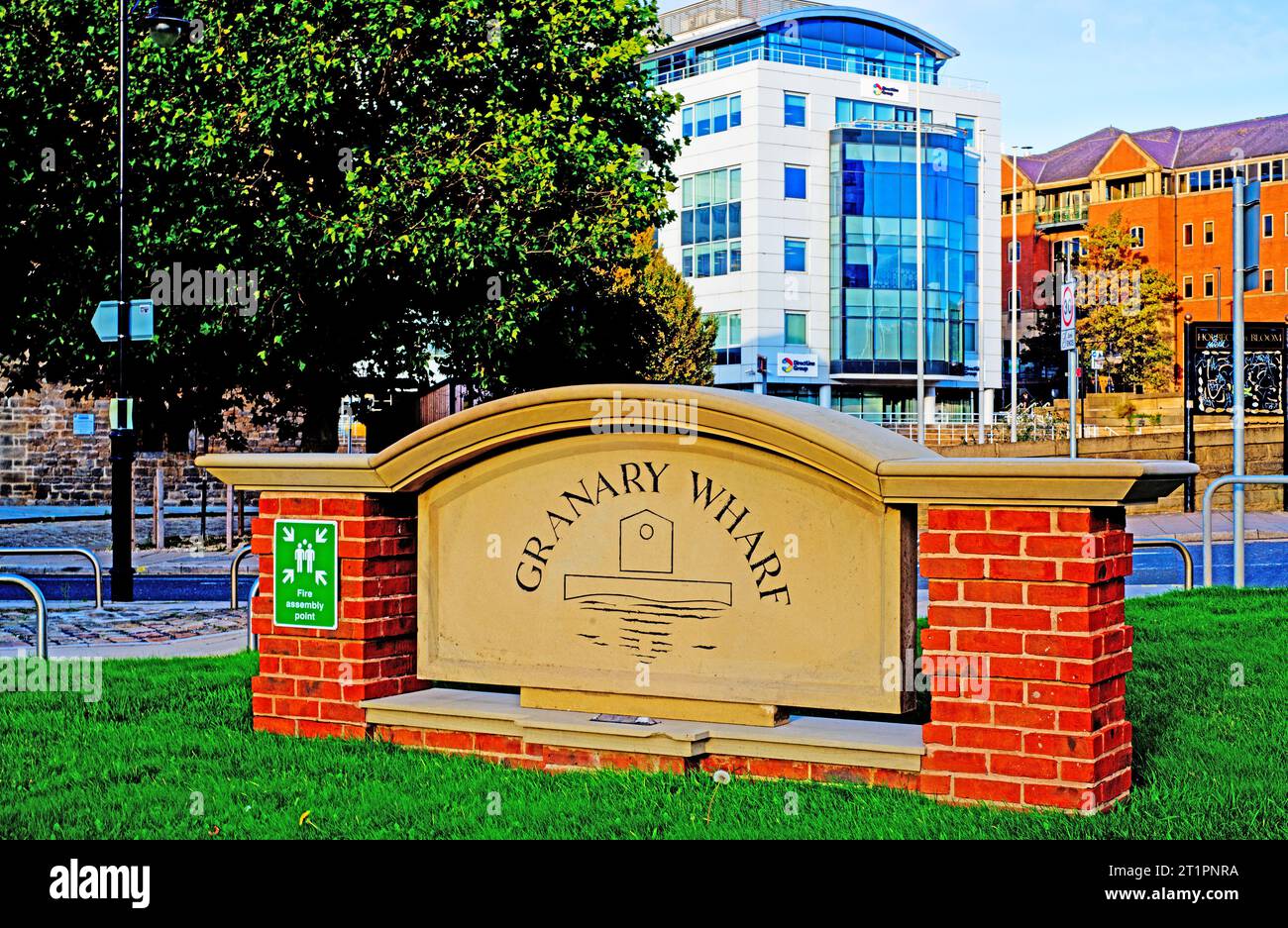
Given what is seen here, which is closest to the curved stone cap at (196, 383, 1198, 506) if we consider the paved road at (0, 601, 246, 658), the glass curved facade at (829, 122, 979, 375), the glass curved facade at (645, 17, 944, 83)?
the paved road at (0, 601, 246, 658)

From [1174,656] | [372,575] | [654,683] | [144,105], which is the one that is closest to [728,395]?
[654,683]

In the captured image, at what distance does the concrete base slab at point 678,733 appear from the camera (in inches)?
238

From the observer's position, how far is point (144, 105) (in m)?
22.6

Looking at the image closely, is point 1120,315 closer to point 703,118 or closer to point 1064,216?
point 703,118

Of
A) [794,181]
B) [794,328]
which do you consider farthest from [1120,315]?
[794,181]

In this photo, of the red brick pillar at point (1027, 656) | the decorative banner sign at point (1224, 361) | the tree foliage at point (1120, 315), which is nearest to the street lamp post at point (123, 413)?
the red brick pillar at point (1027, 656)

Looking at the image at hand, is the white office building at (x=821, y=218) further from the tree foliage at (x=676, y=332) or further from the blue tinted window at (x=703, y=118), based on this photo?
the tree foliage at (x=676, y=332)

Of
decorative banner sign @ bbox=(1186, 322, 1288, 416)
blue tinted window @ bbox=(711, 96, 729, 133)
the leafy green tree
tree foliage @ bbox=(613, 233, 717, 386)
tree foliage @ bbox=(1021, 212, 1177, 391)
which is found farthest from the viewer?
tree foliage @ bbox=(1021, 212, 1177, 391)

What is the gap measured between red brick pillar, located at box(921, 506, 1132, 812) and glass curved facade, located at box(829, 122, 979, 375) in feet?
200

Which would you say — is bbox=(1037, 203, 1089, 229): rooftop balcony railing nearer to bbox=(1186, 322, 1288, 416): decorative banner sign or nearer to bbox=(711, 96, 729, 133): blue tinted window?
bbox=(711, 96, 729, 133): blue tinted window

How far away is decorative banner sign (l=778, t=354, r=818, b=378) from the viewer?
64.8 meters

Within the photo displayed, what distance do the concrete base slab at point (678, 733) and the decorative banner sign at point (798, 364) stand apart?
191 ft
